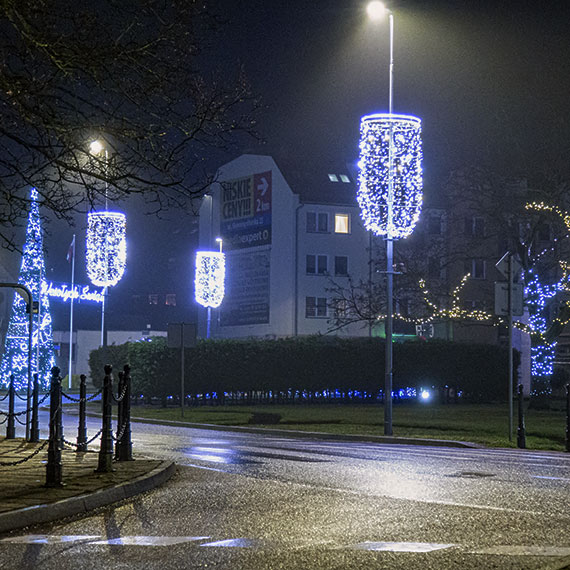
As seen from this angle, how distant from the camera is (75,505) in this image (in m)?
9.73

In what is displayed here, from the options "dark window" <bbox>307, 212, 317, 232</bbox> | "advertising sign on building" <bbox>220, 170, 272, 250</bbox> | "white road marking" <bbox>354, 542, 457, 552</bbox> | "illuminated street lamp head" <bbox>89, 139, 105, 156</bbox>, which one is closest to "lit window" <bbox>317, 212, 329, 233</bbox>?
"dark window" <bbox>307, 212, 317, 232</bbox>

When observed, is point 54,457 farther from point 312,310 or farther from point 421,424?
point 312,310

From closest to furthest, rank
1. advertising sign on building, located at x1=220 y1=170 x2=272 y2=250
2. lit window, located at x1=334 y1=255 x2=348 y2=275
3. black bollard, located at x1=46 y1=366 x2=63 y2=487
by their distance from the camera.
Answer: black bollard, located at x1=46 y1=366 x2=63 y2=487, lit window, located at x1=334 y1=255 x2=348 y2=275, advertising sign on building, located at x1=220 y1=170 x2=272 y2=250

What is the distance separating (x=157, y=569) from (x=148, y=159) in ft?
25.1

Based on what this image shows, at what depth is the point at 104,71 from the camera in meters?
13.3

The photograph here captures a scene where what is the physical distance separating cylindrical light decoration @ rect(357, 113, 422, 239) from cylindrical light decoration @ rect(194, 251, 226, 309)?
2619 centimetres

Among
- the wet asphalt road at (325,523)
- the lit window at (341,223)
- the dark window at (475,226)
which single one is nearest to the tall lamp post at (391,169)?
the wet asphalt road at (325,523)

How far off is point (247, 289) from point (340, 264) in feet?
21.1

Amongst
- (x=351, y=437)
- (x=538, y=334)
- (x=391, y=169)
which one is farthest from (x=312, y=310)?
(x=351, y=437)

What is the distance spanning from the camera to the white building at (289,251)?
227 ft

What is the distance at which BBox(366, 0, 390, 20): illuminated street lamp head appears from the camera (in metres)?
26.7

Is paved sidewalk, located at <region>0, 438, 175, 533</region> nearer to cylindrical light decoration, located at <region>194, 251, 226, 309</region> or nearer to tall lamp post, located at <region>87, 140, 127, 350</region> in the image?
tall lamp post, located at <region>87, 140, 127, 350</region>

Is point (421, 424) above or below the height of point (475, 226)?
below

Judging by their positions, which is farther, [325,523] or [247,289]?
[247,289]
